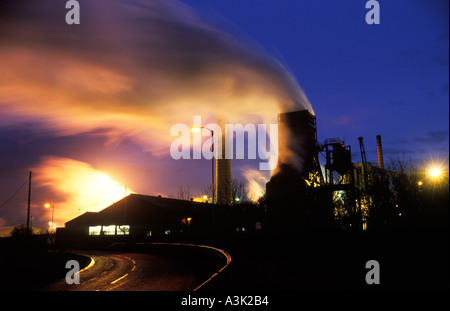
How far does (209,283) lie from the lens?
854cm

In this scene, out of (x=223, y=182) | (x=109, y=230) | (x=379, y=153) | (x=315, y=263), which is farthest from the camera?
(x=379, y=153)

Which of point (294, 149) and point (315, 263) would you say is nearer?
point (315, 263)

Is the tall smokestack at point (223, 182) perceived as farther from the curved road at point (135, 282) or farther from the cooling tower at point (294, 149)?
the curved road at point (135, 282)

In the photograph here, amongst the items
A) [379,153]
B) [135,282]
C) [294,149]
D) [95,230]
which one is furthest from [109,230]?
[379,153]

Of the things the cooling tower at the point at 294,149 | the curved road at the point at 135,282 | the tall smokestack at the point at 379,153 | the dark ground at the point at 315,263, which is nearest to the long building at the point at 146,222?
the cooling tower at the point at 294,149

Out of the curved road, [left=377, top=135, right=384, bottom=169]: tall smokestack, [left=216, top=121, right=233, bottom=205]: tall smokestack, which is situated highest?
[left=377, top=135, right=384, bottom=169]: tall smokestack

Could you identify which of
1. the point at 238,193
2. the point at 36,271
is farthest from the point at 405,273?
the point at 238,193

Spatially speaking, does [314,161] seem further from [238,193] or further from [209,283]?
[209,283]

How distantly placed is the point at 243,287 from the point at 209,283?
3.78 meters

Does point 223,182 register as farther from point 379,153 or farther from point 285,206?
point 379,153

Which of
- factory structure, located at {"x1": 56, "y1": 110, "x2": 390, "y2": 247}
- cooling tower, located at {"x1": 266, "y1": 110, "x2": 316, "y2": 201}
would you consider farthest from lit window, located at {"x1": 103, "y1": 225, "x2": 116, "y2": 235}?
cooling tower, located at {"x1": 266, "y1": 110, "x2": 316, "y2": 201}

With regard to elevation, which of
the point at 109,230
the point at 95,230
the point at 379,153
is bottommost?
the point at 95,230

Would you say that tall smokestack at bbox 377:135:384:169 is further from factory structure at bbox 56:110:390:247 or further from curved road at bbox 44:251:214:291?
curved road at bbox 44:251:214:291

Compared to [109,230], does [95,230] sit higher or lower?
lower
